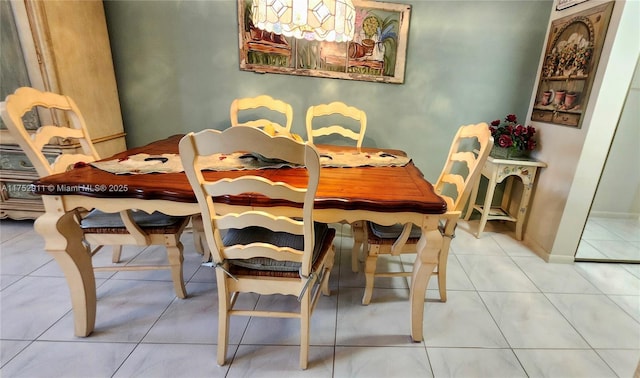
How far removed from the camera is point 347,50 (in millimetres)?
2371

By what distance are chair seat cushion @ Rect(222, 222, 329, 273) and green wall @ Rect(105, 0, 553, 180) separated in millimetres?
1459

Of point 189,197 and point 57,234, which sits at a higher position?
point 189,197

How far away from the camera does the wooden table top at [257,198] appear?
115 centimetres

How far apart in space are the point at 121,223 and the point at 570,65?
299cm

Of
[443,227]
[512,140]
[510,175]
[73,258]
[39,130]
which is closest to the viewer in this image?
[73,258]

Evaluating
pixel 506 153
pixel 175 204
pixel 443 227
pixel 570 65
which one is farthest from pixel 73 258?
pixel 570 65

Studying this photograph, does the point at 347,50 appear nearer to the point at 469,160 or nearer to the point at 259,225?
the point at 469,160

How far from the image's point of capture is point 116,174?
1.30 m

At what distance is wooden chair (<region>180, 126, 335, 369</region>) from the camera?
33.7 inches

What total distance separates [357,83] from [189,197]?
182 centimetres

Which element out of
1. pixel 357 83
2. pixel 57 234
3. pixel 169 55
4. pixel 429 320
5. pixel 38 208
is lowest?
pixel 429 320

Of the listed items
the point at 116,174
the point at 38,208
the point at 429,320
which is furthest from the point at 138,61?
the point at 429,320

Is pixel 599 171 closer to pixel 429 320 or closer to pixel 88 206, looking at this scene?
pixel 429 320

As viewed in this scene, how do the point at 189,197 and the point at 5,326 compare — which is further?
the point at 5,326
